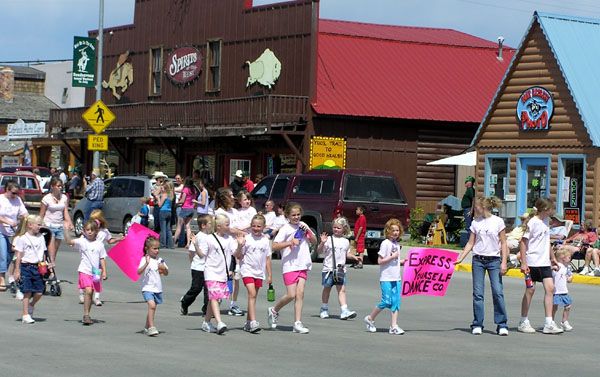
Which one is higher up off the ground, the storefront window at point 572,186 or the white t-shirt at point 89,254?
the storefront window at point 572,186

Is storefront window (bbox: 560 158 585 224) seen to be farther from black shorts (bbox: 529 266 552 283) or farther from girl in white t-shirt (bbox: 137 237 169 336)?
girl in white t-shirt (bbox: 137 237 169 336)

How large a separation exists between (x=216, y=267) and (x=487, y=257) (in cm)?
324

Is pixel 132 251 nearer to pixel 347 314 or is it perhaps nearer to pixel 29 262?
pixel 29 262

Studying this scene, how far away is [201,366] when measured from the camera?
37.8ft

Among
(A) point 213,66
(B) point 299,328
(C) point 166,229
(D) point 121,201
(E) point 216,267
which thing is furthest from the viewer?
(A) point 213,66

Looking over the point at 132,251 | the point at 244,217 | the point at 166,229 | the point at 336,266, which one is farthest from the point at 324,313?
the point at 166,229

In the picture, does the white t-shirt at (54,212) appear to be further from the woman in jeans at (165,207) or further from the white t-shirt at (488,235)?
the woman in jeans at (165,207)

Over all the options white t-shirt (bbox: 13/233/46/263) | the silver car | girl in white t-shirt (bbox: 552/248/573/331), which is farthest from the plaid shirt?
girl in white t-shirt (bbox: 552/248/573/331)

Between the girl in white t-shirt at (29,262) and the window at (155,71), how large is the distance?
3202 centimetres

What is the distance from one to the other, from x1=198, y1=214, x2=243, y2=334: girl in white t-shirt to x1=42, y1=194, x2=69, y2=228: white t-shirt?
530cm

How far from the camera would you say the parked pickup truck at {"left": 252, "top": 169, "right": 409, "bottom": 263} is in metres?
26.4

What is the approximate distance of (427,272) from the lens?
50.2 ft

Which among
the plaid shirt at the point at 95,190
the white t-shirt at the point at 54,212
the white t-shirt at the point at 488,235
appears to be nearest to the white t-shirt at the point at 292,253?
the white t-shirt at the point at 488,235

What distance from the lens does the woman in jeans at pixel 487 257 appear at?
1476 cm
